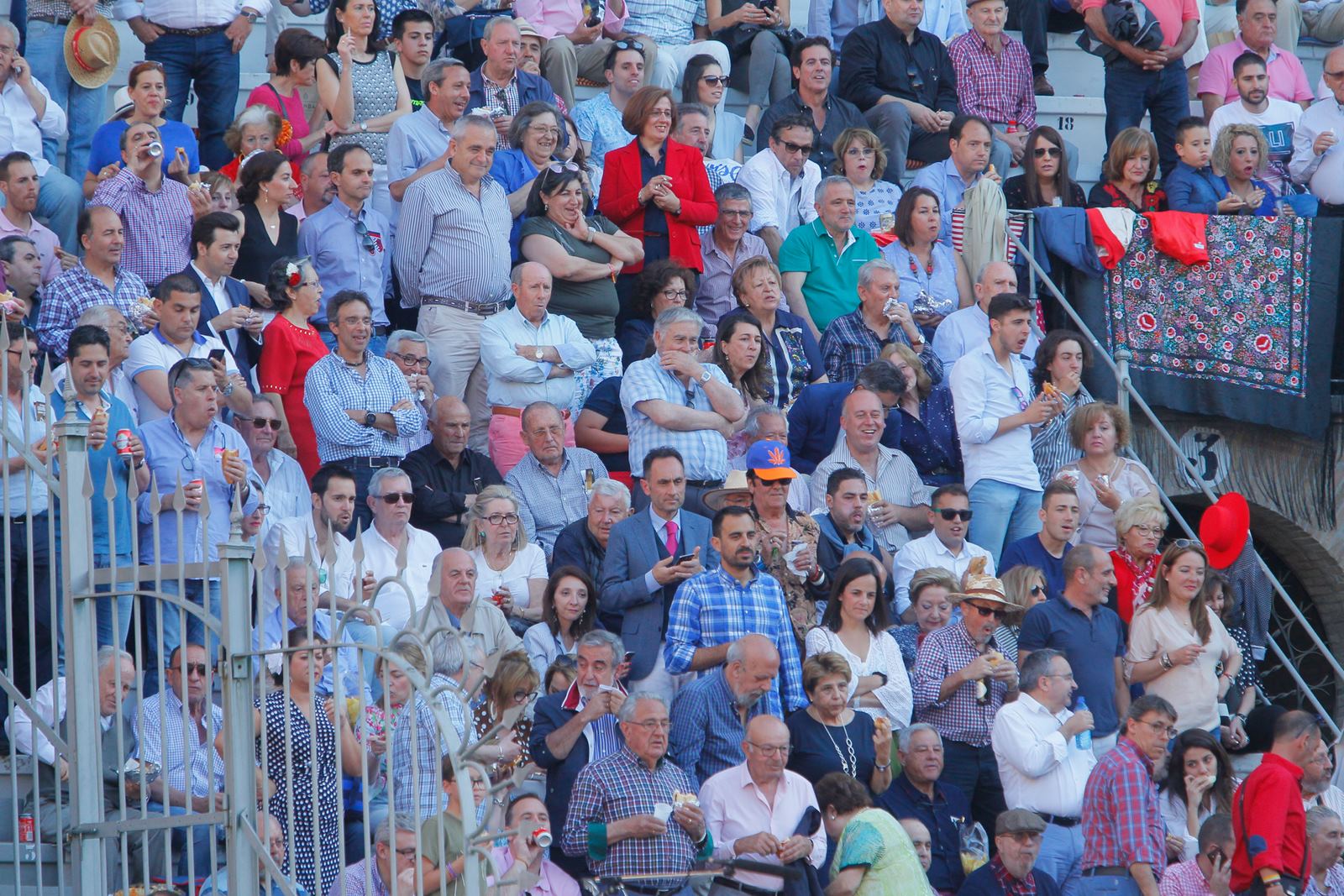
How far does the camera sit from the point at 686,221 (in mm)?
12148

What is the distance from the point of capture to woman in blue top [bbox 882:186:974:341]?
12.5m

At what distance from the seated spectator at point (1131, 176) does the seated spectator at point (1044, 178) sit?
18 centimetres

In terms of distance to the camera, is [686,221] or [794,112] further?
[794,112]

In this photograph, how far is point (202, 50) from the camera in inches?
490

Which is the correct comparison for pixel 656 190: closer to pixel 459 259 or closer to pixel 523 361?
pixel 459 259

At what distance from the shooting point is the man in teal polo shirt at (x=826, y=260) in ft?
40.8

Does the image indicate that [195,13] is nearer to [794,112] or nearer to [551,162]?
[551,162]

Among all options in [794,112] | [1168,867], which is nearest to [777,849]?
[1168,867]

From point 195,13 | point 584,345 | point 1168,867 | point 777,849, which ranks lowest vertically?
point 1168,867

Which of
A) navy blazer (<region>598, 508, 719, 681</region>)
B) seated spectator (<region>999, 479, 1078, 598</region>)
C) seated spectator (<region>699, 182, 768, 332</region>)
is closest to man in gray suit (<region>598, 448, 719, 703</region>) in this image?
navy blazer (<region>598, 508, 719, 681</region>)

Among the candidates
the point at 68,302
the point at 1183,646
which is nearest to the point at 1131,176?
the point at 1183,646

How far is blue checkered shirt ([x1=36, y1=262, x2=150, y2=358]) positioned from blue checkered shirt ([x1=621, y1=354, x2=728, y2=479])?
2490 millimetres

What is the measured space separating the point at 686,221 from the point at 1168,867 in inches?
185

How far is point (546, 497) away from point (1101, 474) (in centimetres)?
322
